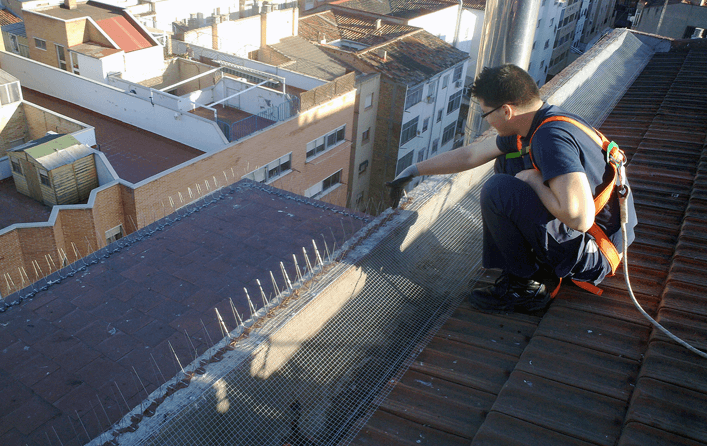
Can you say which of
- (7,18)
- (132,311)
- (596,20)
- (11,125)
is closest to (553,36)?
(596,20)

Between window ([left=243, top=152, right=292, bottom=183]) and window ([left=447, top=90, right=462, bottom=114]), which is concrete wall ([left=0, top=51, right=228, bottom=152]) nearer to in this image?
window ([left=243, top=152, right=292, bottom=183])

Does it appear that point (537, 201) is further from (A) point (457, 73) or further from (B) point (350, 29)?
(B) point (350, 29)

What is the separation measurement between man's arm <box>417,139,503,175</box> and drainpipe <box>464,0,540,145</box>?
258cm

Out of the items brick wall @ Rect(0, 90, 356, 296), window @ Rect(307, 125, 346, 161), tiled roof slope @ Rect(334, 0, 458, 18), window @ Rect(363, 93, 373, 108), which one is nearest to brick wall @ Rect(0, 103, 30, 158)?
brick wall @ Rect(0, 90, 356, 296)

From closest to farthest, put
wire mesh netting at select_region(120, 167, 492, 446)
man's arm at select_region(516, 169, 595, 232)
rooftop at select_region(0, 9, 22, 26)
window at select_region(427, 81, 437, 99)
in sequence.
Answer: wire mesh netting at select_region(120, 167, 492, 446), man's arm at select_region(516, 169, 595, 232), window at select_region(427, 81, 437, 99), rooftop at select_region(0, 9, 22, 26)

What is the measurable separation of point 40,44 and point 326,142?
10769 mm

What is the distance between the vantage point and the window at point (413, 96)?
23783 millimetres

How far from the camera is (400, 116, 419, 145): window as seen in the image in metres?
24.9

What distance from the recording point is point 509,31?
624cm

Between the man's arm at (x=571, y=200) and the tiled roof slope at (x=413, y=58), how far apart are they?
2095cm

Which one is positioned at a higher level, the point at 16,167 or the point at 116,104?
the point at 116,104

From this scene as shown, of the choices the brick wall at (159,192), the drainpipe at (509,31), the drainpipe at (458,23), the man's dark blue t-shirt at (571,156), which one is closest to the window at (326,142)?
→ the brick wall at (159,192)

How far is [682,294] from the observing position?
12.7ft

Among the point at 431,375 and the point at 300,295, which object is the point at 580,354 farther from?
the point at 300,295
